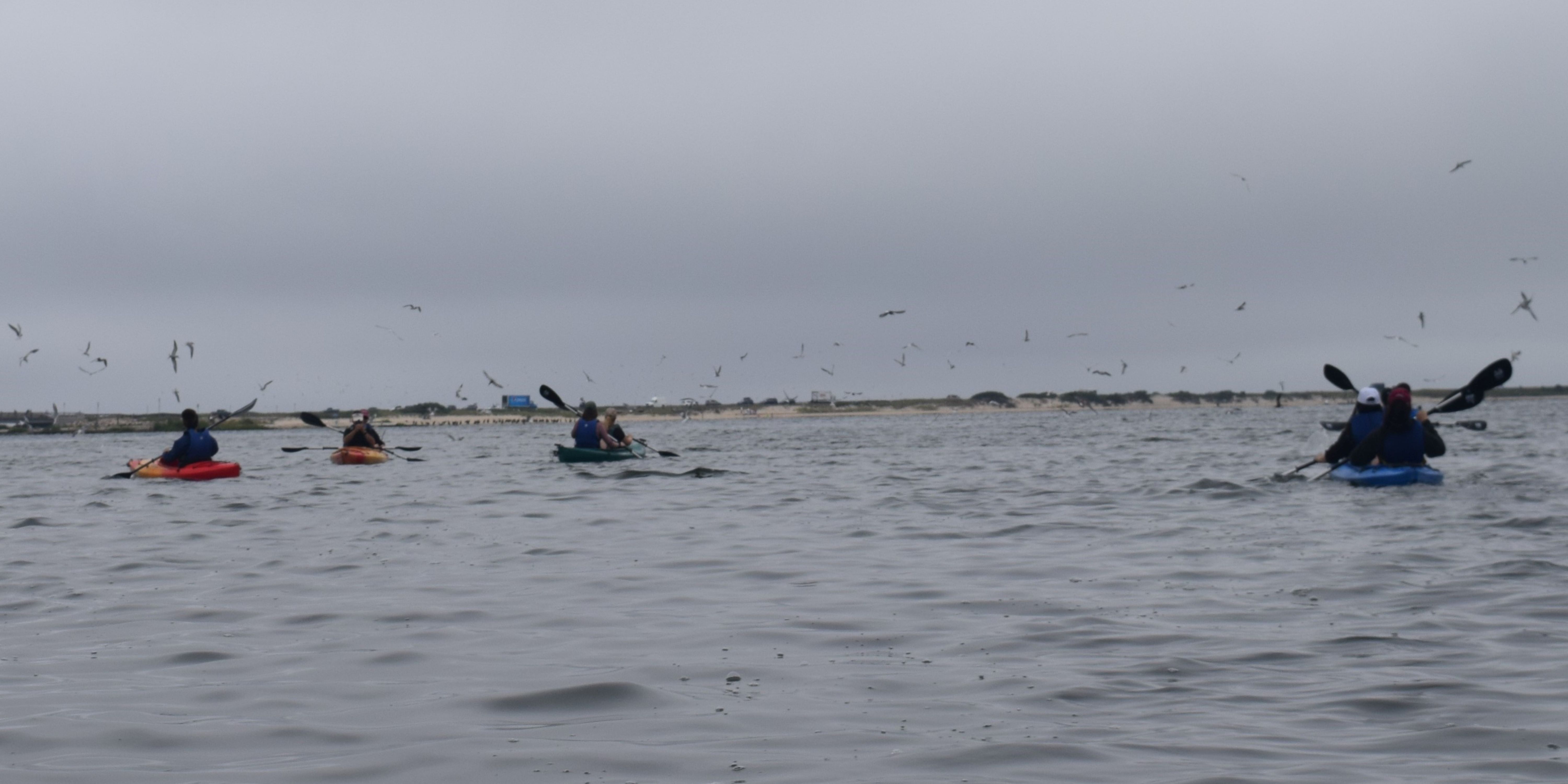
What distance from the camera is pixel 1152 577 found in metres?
12.0

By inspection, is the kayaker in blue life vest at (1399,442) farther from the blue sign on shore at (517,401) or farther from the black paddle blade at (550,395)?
the blue sign on shore at (517,401)

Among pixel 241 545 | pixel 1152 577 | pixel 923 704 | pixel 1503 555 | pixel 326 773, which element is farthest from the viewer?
pixel 241 545

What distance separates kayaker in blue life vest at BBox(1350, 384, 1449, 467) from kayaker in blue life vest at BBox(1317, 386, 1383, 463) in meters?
0.56

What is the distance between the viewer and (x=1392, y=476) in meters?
21.1

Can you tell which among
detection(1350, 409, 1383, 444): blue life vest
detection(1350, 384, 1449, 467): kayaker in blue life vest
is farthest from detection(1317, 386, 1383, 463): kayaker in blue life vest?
detection(1350, 384, 1449, 467): kayaker in blue life vest

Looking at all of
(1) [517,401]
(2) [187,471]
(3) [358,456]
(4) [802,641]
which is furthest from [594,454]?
(1) [517,401]

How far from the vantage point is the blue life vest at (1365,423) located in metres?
22.5

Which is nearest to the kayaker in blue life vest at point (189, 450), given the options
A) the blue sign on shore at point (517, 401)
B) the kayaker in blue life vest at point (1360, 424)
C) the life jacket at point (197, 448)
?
the life jacket at point (197, 448)

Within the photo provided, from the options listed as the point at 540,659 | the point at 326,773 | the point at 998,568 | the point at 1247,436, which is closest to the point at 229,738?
the point at 326,773

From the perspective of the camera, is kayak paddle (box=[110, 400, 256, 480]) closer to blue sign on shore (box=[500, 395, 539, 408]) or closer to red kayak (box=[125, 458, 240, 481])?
red kayak (box=[125, 458, 240, 481])

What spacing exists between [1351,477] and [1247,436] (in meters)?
33.9

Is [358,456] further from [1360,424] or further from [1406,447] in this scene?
[1406,447]

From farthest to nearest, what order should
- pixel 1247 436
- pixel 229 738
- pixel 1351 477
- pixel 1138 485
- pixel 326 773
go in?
1. pixel 1247 436
2. pixel 1138 485
3. pixel 1351 477
4. pixel 229 738
5. pixel 326 773

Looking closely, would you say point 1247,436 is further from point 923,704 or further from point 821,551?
point 923,704
